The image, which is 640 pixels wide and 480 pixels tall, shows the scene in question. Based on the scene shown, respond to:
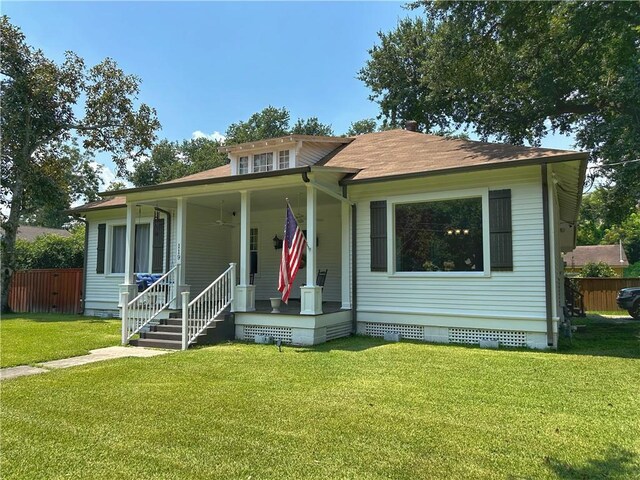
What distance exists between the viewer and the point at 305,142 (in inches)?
453

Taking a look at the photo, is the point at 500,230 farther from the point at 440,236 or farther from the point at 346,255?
the point at 346,255

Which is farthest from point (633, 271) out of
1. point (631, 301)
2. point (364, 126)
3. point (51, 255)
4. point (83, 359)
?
point (83, 359)

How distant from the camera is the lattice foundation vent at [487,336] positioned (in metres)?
7.98

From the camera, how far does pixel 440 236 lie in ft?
29.6

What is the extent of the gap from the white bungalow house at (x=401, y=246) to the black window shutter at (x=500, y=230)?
0.06 ft

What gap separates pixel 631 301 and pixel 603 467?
15391 mm

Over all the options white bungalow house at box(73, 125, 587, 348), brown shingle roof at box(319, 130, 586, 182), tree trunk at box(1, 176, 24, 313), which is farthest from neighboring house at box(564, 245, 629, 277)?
tree trunk at box(1, 176, 24, 313)

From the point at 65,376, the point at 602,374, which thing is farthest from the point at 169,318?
the point at 602,374

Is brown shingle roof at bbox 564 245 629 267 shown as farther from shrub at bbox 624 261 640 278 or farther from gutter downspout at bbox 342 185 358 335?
gutter downspout at bbox 342 185 358 335

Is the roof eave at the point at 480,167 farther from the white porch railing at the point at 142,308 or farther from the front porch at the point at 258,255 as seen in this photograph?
the white porch railing at the point at 142,308

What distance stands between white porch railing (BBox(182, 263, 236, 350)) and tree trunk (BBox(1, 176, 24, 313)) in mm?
11242

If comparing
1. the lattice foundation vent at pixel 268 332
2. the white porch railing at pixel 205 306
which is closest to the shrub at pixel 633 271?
the lattice foundation vent at pixel 268 332

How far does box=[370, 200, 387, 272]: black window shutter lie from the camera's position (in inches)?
361

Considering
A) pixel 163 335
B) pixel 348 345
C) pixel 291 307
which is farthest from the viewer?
pixel 291 307
